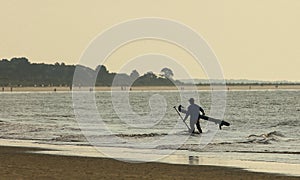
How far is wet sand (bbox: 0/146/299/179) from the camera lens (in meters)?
21.8

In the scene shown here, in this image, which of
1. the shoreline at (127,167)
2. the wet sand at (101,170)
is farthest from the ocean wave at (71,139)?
the wet sand at (101,170)

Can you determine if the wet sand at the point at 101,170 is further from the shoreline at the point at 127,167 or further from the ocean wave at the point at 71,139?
the ocean wave at the point at 71,139

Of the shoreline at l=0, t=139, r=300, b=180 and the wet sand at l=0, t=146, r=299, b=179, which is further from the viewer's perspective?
the shoreline at l=0, t=139, r=300, b=180

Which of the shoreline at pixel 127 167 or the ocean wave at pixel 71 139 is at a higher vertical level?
the ocean wave at pixel 71 139

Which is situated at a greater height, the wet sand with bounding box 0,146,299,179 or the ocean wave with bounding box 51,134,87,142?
the ocean wave with bounding box 51,134,87,142

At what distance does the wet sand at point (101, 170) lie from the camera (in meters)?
21.8

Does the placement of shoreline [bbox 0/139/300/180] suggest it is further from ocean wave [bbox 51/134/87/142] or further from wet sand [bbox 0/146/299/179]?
ocean wave [bbox 51/134/87/142]

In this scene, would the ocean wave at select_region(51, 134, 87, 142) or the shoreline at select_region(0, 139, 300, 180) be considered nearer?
the shoreline at select_region(0, 139, 300, 180)

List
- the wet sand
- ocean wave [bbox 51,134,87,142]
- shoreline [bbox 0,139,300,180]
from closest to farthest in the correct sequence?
the wet sand → shoreline [bbox 0,139,300,180] → ocean wave [bbox 51,134,87,142]

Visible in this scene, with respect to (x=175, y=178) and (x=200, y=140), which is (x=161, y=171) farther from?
(x=200, y=140)

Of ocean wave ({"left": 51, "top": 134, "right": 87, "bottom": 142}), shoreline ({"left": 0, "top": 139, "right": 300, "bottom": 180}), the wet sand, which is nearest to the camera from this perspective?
the wet sand

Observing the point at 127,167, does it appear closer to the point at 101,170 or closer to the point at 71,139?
the point at 101,170

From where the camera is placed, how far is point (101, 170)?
23.4 meters

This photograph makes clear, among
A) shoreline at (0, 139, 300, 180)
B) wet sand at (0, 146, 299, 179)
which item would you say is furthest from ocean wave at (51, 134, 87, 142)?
wet sand at (0, 146, 299, 179)
